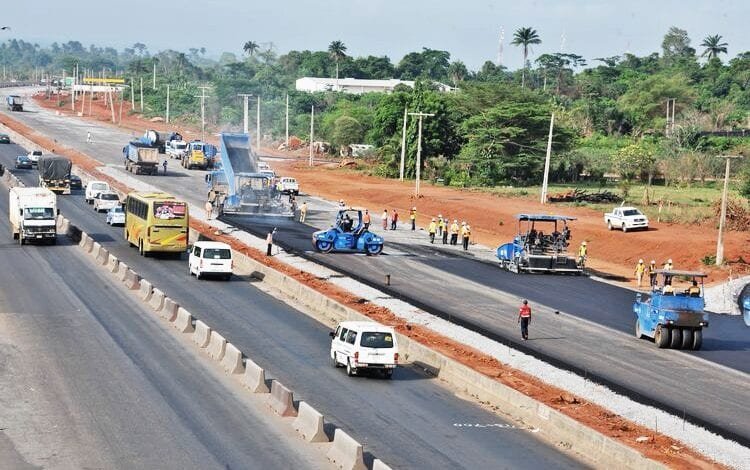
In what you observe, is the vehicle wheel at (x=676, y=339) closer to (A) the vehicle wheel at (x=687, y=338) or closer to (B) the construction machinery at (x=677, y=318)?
(B) the construction machinery at (x=677, y=318)

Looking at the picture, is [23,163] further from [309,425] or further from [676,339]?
[309,425]

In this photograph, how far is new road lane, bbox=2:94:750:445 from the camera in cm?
3450

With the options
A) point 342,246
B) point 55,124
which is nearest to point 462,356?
point 342,246

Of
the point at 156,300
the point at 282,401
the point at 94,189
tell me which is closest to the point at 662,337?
the point at 282,401

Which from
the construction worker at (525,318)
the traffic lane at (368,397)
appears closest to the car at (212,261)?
the traffic lane at (368,397)

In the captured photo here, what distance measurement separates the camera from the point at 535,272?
195 ft

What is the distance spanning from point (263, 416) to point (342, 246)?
3416 cm

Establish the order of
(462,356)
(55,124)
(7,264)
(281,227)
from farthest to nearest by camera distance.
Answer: (55,124) → (281,227) → (7,264) → (462,356)

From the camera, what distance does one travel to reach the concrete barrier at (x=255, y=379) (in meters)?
32.4

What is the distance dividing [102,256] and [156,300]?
12.9 metres

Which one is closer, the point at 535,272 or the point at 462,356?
the point at 462,356

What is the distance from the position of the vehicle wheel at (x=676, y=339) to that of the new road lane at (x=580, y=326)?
1.28 ft

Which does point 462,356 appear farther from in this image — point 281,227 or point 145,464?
point 281,227

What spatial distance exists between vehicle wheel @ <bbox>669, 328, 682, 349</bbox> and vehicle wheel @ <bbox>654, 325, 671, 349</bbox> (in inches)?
5.8
